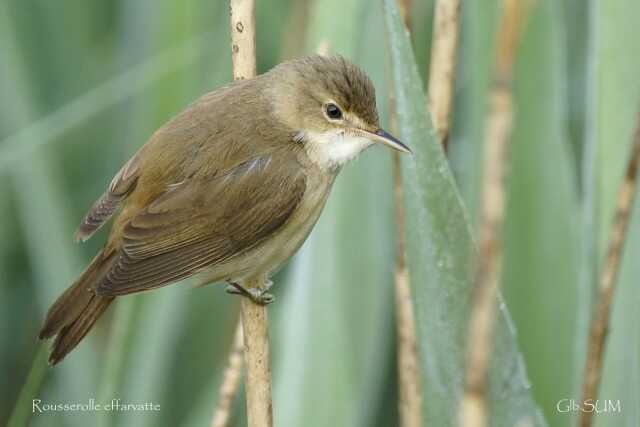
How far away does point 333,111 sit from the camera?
2.25m

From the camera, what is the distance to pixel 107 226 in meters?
2.62

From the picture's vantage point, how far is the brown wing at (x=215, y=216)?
84.0 inches

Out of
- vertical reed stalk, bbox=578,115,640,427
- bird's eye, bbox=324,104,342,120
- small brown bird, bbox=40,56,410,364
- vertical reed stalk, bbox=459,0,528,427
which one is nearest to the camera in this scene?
vertical reed stalk, bbox=459,0,528,427

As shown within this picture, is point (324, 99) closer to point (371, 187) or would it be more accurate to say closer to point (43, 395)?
point (371, 187)

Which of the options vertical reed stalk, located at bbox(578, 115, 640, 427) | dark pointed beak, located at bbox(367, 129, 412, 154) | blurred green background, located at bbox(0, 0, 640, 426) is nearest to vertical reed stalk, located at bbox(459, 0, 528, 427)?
blurred green background, located at bbox(0, 0, 640, 426)

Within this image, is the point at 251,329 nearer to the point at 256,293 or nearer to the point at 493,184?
the point at 256,293

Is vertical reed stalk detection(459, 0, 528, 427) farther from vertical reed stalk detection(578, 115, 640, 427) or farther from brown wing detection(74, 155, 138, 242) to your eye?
brown wing detection(74, 155, 138, 242)

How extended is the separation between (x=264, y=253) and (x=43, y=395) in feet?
2.31

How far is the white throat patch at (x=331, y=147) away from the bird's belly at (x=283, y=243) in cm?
5

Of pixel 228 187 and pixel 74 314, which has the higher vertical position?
pixel 228 187

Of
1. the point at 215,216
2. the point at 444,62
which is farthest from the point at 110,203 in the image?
the point at 444,62

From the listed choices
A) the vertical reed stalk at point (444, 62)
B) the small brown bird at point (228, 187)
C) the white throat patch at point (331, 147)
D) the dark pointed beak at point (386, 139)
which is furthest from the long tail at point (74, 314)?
the vertical reed stalk at point (444, 62)

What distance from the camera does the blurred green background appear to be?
4.90ft

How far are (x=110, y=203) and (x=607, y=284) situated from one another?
1.19m
